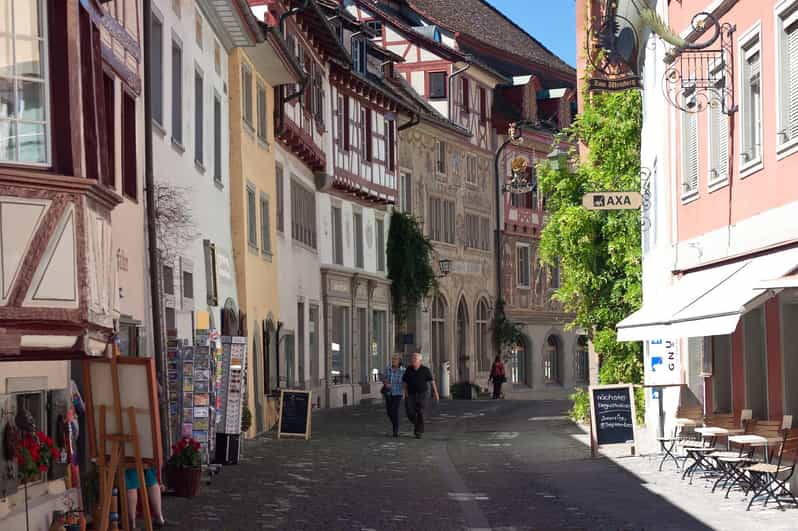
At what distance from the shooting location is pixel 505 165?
60938 millimetres

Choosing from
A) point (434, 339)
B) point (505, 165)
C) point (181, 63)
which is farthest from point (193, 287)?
point (505, 165)

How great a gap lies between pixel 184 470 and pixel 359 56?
30199mm

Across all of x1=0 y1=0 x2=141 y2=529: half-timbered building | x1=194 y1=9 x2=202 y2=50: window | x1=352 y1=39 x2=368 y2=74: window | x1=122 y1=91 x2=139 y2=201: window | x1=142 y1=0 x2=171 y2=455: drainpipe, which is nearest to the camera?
x1=0 y1=0 x2=141 y2=529: half-timbered building

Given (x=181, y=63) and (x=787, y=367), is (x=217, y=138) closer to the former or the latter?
(x=181, y=63)

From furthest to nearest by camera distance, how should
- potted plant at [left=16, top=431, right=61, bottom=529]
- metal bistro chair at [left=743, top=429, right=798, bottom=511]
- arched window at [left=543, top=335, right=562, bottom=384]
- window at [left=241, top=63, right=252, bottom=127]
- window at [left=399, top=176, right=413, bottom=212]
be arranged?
arched window at [left=543, top=335, right=562, bottom=384], window at [left=399, top=176, right=413, bottom=212], window at [left=241, top=63, right=252, bottom=127], metal bistro chair at [left=743, top=429, right=798, bottom=511], potted plant at [left=16, top=431, right=61, bottom=529]

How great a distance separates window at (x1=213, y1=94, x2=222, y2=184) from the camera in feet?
85.5

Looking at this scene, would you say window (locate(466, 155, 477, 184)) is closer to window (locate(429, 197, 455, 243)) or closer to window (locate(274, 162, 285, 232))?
window (locate(429, 197, 455, 243))

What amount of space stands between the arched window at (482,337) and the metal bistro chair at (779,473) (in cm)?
4157

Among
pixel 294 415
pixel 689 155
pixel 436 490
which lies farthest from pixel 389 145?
pixel 436 490

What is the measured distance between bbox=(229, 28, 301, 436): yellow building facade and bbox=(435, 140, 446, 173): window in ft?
72.1

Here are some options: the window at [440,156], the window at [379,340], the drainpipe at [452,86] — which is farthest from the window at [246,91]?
the drainpipe at [452,86]

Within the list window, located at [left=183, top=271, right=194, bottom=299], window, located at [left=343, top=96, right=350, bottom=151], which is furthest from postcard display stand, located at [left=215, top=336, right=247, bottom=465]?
window, located at [left=343, top=96, right=350, bottom=151]

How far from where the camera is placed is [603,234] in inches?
1230

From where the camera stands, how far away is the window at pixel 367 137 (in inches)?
1770
